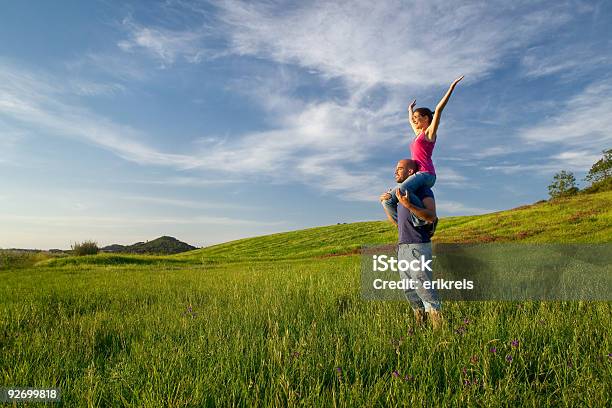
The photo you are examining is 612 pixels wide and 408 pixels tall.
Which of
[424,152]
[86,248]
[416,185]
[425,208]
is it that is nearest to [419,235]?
[425,208]

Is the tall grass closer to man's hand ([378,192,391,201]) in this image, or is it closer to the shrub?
man's hand ([378,192,391,201])

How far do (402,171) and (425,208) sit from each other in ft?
1.83

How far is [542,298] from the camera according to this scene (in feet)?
25.5

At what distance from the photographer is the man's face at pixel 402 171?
198 inches

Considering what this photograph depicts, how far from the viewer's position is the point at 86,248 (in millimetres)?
36125

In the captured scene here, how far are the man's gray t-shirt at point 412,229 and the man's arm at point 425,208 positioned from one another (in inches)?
3.8

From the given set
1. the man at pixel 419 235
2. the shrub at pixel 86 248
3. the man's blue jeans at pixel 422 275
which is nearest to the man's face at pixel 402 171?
the man at pixel 419 235

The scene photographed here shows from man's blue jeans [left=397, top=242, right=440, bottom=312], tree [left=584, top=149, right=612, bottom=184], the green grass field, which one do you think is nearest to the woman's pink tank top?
man's blue jeans [left=397, top=242, right=440, bottom=312]

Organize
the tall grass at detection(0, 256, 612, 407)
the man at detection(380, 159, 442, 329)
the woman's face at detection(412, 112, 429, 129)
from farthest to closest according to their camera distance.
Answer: the woman's face at detection(412, 112, 429, 129) → the man at detection(380, 159, 442, 329) → the tall grass at detection(0, 256, 612, 407)

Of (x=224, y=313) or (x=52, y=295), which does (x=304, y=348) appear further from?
(x=52, y=295)

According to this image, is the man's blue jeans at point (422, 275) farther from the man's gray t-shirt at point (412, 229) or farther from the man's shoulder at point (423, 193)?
the man's shoulder at point (423, 193)

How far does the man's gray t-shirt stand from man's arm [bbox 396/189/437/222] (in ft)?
0.32

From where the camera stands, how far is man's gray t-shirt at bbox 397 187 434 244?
5.11 meters

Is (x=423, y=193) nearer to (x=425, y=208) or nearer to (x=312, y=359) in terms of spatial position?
(x=425, y=208)
